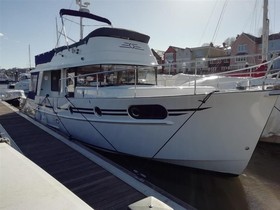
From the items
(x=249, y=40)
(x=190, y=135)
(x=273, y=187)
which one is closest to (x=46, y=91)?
(x=190, y=135)

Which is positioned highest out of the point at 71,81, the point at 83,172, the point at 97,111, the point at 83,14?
the point at 83,14

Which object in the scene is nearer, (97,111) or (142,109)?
(142,109)

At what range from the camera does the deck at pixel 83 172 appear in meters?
4.15

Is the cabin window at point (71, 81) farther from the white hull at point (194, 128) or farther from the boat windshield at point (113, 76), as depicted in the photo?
the white hull at point (194, 128)

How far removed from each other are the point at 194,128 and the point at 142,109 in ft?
4.00

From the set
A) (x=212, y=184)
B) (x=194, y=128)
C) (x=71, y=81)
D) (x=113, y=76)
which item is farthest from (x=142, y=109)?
(x=71, y=81)

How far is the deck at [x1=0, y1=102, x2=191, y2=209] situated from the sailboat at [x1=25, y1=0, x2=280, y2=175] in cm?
77

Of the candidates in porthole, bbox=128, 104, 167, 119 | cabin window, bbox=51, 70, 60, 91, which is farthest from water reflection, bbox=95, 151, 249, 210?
cabin window, bbox=51, 70, 60, 91

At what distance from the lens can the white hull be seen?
16.4 ft

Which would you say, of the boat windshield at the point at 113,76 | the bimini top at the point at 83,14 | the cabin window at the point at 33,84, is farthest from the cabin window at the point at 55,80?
the bimini top at the point at 83,14

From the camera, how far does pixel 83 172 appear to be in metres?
5.18

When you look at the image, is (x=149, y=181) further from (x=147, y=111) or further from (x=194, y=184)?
(x=147, y=111)

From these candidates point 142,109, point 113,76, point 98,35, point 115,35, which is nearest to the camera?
point 142,109

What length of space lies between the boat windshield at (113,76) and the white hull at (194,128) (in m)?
0.92
